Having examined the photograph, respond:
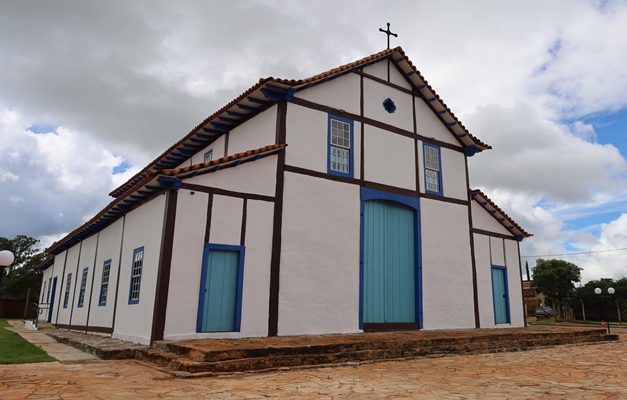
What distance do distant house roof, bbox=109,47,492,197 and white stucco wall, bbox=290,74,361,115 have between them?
0.18 m

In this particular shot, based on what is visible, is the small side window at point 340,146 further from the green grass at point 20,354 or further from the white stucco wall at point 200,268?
the green grass at point 20,354

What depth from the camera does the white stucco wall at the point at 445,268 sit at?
14625mm

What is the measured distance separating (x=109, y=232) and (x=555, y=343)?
1371 centimetres

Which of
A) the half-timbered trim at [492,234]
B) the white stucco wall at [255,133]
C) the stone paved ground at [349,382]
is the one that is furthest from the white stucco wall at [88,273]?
the half-timbered trim at [492,234]

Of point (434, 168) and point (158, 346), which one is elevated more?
point (434, 168)

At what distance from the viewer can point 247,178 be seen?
11.7 metres

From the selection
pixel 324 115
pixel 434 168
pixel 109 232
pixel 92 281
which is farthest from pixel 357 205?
pixel 92 281

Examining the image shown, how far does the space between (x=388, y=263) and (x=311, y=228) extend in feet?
9.77

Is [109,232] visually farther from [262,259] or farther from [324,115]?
[324,115]

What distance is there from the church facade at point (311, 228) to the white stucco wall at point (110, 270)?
0.09 metres

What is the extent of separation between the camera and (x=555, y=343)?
12953 mm

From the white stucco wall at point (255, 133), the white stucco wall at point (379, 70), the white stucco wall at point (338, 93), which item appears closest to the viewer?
the white stucco wall at point (255, 133)

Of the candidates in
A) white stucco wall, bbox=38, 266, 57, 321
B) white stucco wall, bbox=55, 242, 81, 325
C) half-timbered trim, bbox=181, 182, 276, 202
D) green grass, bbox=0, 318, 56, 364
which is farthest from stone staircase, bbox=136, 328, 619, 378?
white stucco wall, bbox=38, 266, 57, 321

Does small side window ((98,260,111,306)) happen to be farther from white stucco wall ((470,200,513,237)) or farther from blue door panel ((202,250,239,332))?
white stucco wall ((470,200,513,237))
